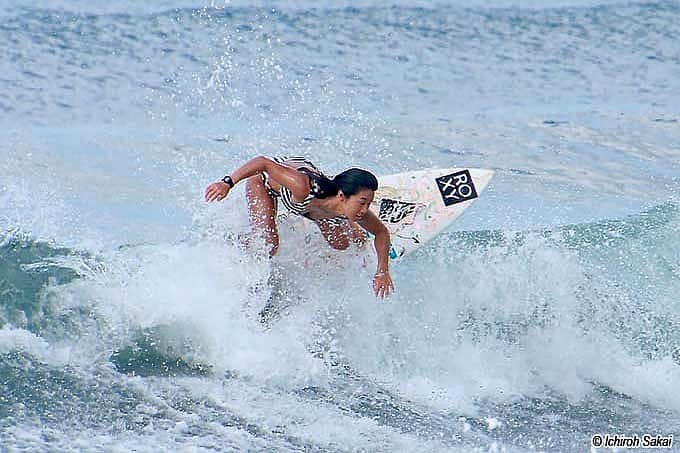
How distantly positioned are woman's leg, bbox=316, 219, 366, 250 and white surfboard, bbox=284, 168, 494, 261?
0.51 meters

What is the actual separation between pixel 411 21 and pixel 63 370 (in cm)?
1250

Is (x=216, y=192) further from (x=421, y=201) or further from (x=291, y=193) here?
(x=421, y=201)

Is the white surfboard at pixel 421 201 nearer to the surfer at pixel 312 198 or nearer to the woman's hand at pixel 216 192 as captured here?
the surfer at pixel 312 198

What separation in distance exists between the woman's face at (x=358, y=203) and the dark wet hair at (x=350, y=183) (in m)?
0.02

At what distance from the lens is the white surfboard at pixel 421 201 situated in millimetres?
6594

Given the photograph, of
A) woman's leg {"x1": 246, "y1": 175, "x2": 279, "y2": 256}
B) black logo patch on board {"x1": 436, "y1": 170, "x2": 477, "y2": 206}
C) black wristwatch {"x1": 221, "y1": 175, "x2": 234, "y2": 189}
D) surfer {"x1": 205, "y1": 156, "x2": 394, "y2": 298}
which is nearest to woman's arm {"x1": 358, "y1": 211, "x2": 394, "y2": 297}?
surfer {"x1": 205, "y1": 156, "x2": 394, "y2": 298}

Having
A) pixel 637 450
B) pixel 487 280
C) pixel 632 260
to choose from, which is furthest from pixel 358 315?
pixel 632 260

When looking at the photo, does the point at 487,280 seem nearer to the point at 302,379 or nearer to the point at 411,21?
the point at 302,379

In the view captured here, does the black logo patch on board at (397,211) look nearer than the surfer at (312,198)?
No

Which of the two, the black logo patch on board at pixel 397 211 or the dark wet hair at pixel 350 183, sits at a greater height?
the dark wet hair at pixel 350 183

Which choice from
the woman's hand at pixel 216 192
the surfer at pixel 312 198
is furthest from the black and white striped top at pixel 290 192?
the woman's hand at pixel 216 192

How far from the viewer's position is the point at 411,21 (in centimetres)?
1634

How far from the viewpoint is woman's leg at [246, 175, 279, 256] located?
5.66m

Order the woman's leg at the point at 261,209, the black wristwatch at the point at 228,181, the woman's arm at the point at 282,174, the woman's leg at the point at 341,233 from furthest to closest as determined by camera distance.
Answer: the woman's leg at the point at 341,233 → the woman's leg at the point at 261,209 → the woman's arm at the point at 282,174 → the black wristwatch at the point at 228,181
